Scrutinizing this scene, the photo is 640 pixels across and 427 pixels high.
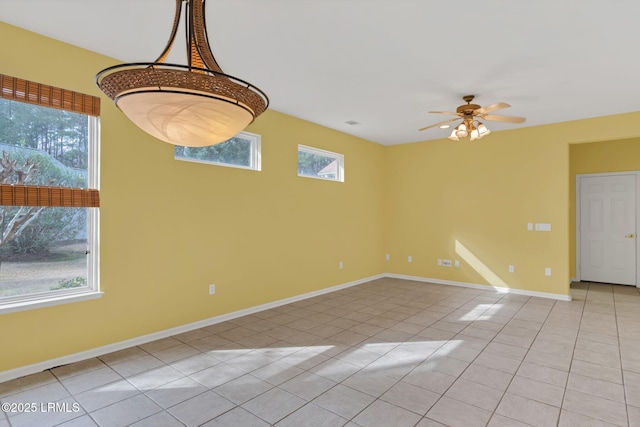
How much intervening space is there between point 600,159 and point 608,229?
1.29 meters

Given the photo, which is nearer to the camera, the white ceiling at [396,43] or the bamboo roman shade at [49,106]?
the white ceiling at [396,43]

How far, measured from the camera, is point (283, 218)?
15.9ft

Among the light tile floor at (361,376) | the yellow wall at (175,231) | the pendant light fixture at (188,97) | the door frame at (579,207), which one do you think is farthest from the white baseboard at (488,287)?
the pendant light fixture at (188,97)

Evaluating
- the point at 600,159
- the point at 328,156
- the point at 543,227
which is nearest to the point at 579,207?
the point at 600,159

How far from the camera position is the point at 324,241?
552 cm

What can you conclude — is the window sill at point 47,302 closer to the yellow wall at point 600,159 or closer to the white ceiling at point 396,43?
the white ceiling at point 396,43

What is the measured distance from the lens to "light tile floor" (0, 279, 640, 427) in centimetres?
218

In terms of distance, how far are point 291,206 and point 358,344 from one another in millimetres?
2278

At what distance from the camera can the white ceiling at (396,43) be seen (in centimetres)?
237

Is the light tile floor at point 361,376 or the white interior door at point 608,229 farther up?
the white interior door at point 608,229

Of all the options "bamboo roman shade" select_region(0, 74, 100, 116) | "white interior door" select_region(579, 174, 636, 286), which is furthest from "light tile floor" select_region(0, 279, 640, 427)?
"white interior door" select_region(579, 174, 636, 286)

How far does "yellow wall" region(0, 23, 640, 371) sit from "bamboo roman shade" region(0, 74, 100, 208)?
0.10 meters

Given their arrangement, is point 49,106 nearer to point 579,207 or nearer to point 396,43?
point 396,43

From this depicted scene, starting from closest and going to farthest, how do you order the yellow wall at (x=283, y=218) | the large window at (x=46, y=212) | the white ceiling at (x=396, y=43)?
the white ceiling at (x=396, y=43)
the large window at (x=46, y=212)
the yellow wall at (x=283, y=218)
